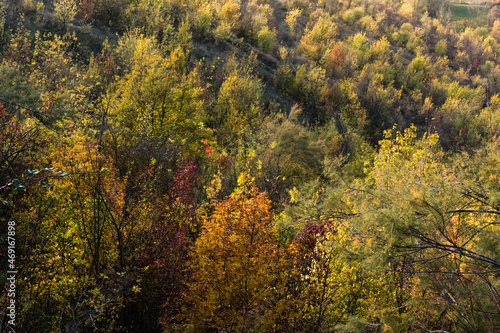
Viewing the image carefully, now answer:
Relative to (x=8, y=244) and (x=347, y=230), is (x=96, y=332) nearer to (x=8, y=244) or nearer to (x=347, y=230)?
(x=8, y=244)

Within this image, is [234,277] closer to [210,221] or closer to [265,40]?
[210,221]

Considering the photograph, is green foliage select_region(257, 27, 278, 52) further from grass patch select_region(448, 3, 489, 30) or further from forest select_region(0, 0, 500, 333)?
grass patch select_region(448, 3, 489, 30)

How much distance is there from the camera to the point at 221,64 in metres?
32.6

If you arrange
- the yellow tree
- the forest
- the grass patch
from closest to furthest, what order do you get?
the forest, the yellow tree, the grass patch

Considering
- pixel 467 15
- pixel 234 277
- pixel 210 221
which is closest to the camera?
pixel 234 277

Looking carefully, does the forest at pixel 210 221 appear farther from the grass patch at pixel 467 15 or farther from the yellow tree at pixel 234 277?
the grass patch at pixel 467 15

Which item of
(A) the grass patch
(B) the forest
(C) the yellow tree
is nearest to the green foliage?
(B) the forest

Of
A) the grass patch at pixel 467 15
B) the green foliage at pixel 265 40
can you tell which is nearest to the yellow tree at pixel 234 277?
the green foliage at pixel 265 40

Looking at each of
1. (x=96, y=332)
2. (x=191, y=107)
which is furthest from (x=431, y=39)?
(x=96, y=332)

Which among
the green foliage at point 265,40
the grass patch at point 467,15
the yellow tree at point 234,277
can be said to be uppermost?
the yellow tree at point 234,277

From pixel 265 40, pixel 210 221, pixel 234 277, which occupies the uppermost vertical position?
pixel 234 277

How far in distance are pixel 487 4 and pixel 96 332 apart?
379ft

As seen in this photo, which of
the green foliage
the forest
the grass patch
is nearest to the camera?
the forest

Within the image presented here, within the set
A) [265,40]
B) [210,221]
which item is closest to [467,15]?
[265,40]
